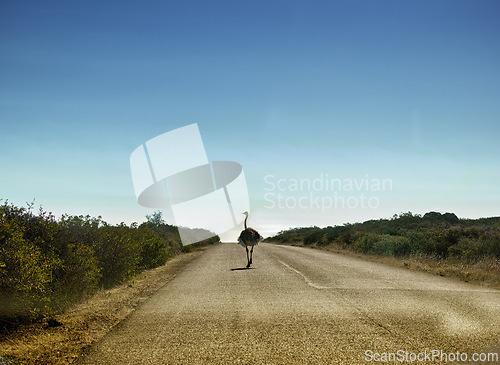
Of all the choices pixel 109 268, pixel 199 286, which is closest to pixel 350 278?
pixel 199 286

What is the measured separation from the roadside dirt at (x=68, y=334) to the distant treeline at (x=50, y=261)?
0.40 metres

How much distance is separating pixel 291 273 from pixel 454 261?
8.96 m

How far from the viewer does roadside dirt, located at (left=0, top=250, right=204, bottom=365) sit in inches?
213

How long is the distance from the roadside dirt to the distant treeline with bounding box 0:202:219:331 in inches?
15.8

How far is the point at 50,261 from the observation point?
7715 mm

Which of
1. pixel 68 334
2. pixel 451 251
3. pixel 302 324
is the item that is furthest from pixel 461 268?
pixel 68 334

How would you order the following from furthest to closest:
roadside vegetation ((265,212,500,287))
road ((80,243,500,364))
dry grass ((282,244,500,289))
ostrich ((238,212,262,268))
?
ostrich ((238,212,262,268)) < roadside vegetation ((265,212,500,287)) < dry grass ((282,244,500,289)) < road ((80,243,500,364))

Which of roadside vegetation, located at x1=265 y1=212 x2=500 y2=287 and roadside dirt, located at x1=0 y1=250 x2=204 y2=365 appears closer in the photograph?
roadside dirt, located at x1=0 y1=250 x2=204 y2=365

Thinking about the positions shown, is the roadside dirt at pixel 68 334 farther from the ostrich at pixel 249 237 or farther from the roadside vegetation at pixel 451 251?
the roadside vegetation at pixel 451 251

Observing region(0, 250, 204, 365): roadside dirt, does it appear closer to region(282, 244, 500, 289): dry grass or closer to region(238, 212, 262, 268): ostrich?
region(238, 212, 262, 268): ostrich

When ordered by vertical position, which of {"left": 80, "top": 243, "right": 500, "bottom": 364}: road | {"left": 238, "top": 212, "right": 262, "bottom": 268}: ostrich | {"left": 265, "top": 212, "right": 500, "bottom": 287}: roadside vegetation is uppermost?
{"left": 238, "top": 212, "right": 262, "bottom": 268}: ostrich

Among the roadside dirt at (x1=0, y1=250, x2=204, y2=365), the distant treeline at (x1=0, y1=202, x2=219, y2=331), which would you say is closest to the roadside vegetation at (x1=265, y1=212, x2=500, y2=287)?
the roadside dirt at (x1=0, y1=250, x2=204, y2=365)

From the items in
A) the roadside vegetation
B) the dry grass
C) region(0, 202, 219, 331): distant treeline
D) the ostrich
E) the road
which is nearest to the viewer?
the road

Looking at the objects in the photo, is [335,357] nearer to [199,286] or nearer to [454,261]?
[199,286]
